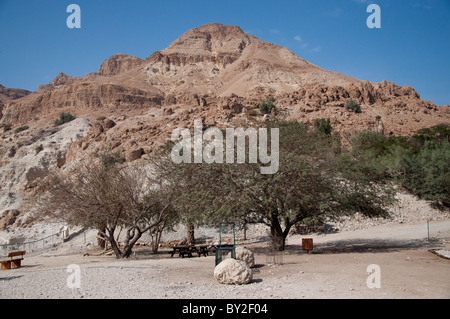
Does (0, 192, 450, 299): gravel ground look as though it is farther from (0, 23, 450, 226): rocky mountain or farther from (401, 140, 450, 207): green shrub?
(401, 140, 450, 207): green shrub

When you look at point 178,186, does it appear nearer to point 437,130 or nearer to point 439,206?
point 439,206

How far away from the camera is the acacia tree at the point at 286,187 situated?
42.2 ft

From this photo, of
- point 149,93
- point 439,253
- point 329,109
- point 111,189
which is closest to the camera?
point 439,253

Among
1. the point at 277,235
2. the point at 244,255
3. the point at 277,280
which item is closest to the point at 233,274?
the point at 277,280

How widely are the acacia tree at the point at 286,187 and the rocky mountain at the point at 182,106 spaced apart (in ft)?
8.92

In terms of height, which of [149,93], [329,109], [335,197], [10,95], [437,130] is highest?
[10,95]

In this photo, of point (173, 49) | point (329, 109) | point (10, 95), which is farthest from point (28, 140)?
point (10, 95)

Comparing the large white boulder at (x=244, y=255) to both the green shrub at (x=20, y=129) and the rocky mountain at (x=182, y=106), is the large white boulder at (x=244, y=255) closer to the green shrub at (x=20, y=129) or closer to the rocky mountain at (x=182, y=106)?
the rocky mountain at (x=182, y=106)

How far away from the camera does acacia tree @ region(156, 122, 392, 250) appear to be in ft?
42.2

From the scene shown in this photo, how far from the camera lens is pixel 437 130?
150 feet

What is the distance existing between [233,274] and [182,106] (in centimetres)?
5878

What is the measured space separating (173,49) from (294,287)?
135 meters

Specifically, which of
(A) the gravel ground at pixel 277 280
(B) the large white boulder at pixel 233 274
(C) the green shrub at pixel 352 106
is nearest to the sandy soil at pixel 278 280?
(A) the gravel ground at pixel 277 280

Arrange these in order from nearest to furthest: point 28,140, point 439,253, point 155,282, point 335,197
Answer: point 155,282, point 439,253, point 335,197, point 28,140
